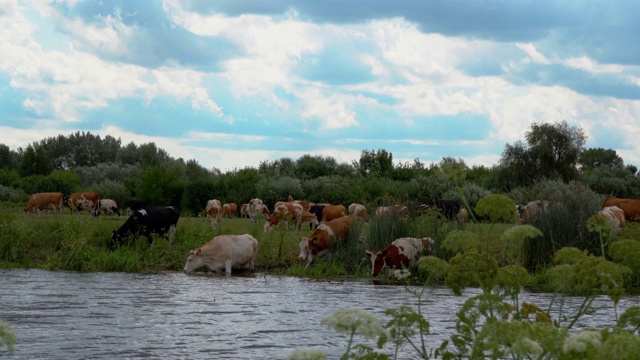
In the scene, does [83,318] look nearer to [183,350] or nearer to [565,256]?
[183,350]

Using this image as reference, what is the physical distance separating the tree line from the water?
2340 centimetres

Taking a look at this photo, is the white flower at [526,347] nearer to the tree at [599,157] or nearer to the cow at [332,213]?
the cow at [332,213]

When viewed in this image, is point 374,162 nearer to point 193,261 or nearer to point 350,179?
point 350,179

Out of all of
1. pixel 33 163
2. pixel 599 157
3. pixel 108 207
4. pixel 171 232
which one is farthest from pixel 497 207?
pixel 599 157

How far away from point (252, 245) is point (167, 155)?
79.1 meters

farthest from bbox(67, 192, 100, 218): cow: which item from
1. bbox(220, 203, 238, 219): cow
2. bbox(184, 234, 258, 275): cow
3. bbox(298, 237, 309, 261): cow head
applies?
bbox(298, 237, 309, 261): cow head

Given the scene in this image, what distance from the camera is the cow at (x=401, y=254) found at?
19.9 metres

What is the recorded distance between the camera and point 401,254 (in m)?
20.0

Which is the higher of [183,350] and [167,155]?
[167,155]

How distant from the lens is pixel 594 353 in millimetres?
4422

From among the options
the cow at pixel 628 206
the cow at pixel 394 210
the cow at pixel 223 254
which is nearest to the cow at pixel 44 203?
the cow at pixel 223 254

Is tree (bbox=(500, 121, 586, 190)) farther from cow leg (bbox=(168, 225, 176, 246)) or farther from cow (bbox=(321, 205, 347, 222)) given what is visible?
cow leg (bbox=(168, 225, 176, 246))

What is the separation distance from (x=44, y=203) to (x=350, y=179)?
836 inches

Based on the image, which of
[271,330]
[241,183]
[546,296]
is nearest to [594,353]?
[271,330]
